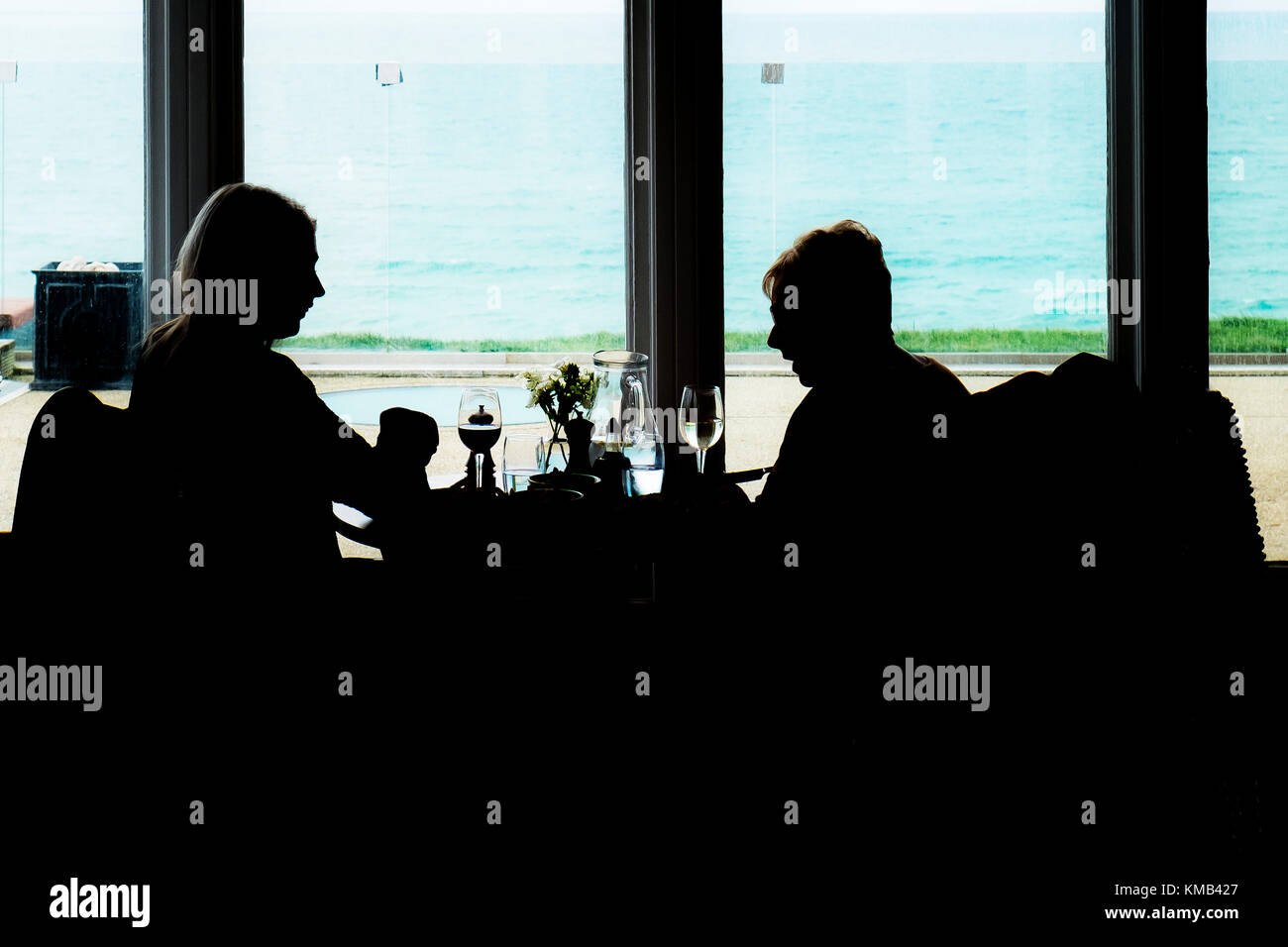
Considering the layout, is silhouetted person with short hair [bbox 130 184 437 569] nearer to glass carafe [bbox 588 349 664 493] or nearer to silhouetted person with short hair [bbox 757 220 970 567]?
glass carafe [bbox 588 349 664 493]

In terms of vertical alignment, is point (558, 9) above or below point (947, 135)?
above

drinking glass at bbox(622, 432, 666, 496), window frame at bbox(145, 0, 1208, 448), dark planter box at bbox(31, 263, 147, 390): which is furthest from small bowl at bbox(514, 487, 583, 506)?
dark planter box at bbox(31, 263, 147, 390)

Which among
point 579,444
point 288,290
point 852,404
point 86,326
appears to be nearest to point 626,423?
point 579,444

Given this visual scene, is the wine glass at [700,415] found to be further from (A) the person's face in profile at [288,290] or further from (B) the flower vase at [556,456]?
(A) the person's face in profile at [288,290]

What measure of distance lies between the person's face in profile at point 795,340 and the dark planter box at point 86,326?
63.6 inches

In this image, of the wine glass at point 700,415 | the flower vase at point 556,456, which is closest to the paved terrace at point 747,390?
the flower vase at point 556,456

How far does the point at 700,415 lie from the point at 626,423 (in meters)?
0.15

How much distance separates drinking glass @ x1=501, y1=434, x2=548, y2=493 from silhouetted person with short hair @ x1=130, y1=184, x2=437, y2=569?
11.0 inches

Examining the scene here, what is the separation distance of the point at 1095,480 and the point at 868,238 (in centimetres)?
69

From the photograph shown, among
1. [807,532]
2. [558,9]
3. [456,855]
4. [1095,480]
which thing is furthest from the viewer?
[558,9]

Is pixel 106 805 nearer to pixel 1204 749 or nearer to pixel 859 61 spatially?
pixel 1204 749

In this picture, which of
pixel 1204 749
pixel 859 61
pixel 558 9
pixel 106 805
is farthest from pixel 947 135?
pixel 106 805

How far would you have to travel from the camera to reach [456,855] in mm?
2297

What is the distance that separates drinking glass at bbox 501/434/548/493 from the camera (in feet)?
7.79
